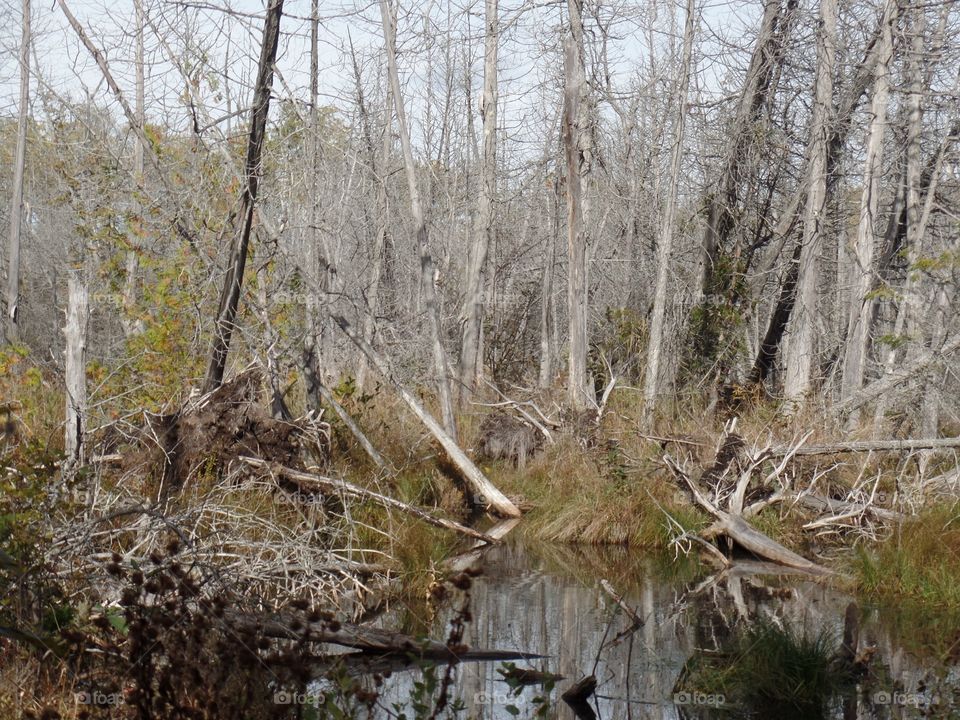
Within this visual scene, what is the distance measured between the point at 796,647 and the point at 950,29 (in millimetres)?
11540

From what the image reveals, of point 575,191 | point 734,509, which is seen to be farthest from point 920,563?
point 575,191

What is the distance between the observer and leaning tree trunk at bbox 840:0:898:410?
13664mm

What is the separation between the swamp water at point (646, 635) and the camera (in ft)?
20.3

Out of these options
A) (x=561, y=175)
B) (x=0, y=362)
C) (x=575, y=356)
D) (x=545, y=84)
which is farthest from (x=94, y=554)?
(x=561, y=175)

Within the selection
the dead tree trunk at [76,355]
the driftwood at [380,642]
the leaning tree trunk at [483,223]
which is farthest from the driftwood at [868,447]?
the leaning tree trunk at [483,223]

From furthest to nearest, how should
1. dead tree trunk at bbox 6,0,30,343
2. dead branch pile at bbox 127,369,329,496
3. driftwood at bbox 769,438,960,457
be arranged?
dead tree trunk at bbox 6,0,30,343 → driftwood at bbox 769,438,960,457 → dead branch pile at bbox 127,369,329,496

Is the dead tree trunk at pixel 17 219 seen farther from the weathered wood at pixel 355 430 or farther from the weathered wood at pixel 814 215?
the weathered wood at pixel 814 215

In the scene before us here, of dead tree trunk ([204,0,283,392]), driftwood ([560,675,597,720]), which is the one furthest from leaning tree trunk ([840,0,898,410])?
driftwood ([560,675,597,720])
